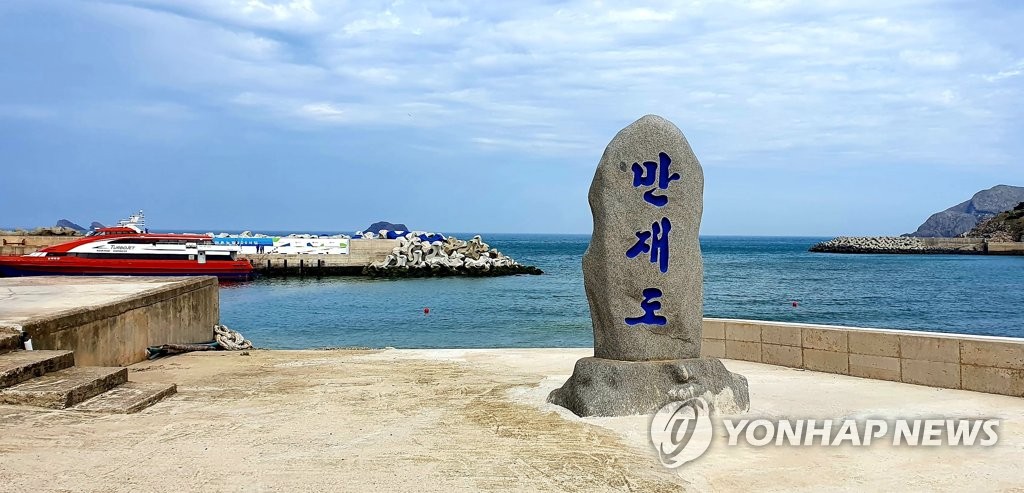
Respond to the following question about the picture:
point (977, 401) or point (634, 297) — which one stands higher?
point (634, 297)

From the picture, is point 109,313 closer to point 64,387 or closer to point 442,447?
point 64,387

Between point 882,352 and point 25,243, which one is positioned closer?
point 882,352

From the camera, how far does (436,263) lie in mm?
49219

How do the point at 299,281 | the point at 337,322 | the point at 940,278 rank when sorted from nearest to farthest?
1. the point at 337,322
2. the point at 299,281
3. the point at 940,278

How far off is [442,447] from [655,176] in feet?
10.6

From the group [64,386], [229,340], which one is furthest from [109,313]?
[229,340]

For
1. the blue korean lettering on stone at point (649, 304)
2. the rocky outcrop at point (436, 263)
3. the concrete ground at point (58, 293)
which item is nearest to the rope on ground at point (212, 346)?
the concrete ground at point (58, 293)

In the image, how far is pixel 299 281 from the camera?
153ft

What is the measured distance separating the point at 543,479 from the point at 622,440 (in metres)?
1.22

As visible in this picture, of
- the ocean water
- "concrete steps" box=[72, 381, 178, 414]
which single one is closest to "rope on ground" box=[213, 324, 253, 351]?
"concrete steps" box=[72, 381, 178, 414]

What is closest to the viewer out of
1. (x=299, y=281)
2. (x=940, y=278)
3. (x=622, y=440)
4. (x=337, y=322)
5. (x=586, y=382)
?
(x=622, y=440)

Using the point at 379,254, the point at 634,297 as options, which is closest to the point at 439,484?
the point at 634,297

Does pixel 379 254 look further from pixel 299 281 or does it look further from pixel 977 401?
pixel 977 401

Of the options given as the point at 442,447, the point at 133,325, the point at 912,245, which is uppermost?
the point at 912,245
